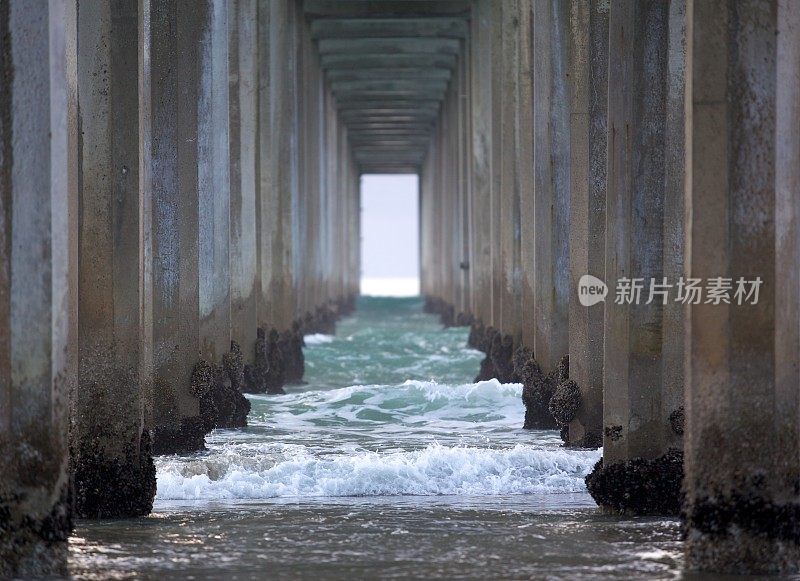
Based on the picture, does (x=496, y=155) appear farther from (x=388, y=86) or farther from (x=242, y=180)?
(x=388, y=86)

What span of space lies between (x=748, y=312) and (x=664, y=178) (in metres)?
1.69

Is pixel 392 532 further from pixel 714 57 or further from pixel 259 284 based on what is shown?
pixel 259 284

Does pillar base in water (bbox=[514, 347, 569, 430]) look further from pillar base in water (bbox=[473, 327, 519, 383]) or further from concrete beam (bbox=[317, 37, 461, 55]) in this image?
concrete beam (bbox=[317, 37, 461, 55])

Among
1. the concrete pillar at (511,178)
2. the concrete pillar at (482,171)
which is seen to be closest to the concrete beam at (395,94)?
the concrete pillar at (482,171)

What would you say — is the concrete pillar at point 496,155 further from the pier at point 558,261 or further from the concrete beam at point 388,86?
the concrete beam at point 388,86

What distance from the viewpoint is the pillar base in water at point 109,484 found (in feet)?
24.6

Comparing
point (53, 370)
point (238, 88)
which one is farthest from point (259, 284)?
point (53, 370)

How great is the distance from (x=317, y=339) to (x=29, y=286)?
19065 millimetres

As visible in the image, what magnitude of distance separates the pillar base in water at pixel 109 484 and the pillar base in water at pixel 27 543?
153 cm

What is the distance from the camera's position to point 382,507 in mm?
7883

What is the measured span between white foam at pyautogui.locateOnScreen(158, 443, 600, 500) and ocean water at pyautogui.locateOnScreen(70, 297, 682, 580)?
0.5 inches

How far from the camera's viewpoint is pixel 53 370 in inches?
231

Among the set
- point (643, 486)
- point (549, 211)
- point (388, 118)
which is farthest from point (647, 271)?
point (388, 118)

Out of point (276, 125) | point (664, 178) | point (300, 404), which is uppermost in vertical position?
point (276, 125)
